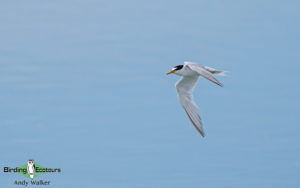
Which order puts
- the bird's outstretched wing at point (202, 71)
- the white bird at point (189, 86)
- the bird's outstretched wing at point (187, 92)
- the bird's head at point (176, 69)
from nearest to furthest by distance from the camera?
1. the bird's outstretched wing at point (202, 71)
2. the white bird at point (189, 86)
3. the bird's head at point (176, 69)
4. the bird's outstretched wing at point (187, 92)

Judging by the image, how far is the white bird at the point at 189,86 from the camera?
12.5m

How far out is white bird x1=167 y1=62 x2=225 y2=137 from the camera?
12539 millimetres

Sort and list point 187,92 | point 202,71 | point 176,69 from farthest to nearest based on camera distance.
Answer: point 187,92, point 176,69, point 202,71

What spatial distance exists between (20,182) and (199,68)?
5.14 meters

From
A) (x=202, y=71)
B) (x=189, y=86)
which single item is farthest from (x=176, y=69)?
(x=202, y=71)

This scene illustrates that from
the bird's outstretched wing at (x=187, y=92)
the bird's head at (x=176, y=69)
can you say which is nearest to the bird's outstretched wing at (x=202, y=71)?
the bird's head at (x=176, y=69)

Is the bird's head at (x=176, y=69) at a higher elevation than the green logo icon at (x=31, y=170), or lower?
higher

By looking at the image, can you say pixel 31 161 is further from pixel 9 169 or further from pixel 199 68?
pixel 199 68

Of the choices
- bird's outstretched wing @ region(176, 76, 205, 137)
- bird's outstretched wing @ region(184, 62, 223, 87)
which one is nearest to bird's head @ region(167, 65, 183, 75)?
bird's outstretched wing @ region(184, 62, 223, 87)

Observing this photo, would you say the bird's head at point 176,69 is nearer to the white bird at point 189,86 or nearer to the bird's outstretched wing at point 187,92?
the white bird at point 189,86

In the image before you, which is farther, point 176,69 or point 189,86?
point 189,86

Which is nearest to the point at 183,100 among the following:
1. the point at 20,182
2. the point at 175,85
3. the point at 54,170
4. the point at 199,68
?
the point at 175,85

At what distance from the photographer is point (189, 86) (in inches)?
531

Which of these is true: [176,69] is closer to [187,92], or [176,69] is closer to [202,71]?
[187,92]
